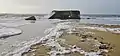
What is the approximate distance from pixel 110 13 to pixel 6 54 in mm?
7278

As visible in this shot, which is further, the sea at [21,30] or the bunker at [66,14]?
the bunker at [66,14]

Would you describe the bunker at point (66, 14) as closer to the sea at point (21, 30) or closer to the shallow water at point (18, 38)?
the sea at point (21, 30)

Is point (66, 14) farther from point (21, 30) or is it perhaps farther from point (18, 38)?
point (18, 38)

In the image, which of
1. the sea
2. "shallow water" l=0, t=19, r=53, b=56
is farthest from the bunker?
"shallow water" l=0, t=19, r=53, b=56

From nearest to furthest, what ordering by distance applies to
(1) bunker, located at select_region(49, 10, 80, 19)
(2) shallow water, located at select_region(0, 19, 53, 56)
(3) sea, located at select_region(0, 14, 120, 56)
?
1. (2) shallow water, located at select_region(0, 19, 53, 56)
2. (3) sea, located at select_region(0, 14, 120, 56)
3. (1) bunker, located at select_region(49, 10, 80, 19)

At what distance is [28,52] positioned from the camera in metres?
2.33

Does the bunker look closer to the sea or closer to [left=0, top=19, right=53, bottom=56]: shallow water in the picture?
the sea

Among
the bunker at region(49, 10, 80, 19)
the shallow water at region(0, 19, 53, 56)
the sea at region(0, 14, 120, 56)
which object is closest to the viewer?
the shallow water at region(0, 19, 53, 56)

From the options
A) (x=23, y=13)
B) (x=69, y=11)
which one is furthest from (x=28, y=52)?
(x=23, y=13)

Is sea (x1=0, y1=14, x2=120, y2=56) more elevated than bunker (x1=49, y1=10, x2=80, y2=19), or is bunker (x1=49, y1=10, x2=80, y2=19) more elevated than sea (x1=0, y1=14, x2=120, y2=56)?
sea (x1=0, y1=14, x2=120, y2=56)

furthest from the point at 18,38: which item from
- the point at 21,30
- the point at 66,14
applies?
the point at 66,14

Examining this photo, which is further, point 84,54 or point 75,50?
point 75,50

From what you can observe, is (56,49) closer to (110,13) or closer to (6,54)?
(6,54)

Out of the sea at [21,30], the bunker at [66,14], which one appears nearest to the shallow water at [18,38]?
the sea at [21,30]
